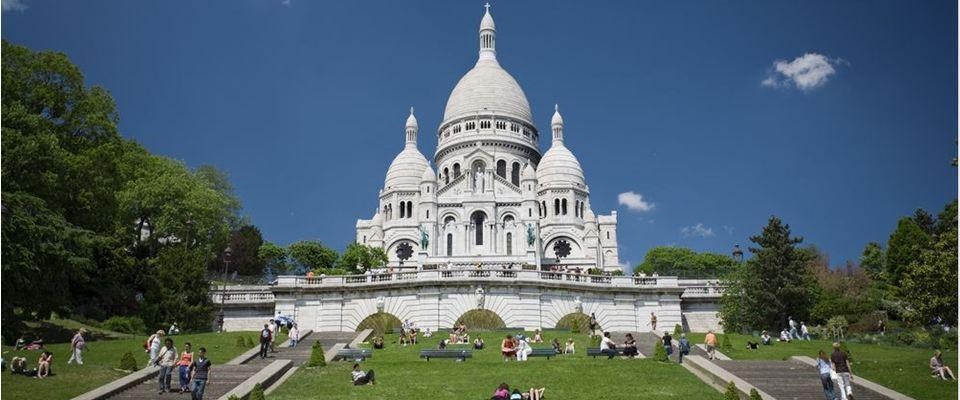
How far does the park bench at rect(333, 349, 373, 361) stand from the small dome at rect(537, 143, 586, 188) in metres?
75.5

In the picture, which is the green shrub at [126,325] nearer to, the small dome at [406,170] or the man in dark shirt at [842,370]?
the man in dark shirt at [842,370]

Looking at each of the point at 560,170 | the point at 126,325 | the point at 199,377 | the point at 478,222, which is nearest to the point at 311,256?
the point at 478,222

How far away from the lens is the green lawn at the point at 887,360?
21.8 meters

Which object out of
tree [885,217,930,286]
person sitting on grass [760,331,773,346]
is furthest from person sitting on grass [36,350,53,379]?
tree [885,217,930,286]

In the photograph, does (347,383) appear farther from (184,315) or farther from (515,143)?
(515,143)

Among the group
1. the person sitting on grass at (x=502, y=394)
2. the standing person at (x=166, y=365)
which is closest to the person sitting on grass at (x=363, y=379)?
the person sitting on grass at (x=502, y=394)

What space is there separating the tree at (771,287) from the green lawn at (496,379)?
1757 centimetres

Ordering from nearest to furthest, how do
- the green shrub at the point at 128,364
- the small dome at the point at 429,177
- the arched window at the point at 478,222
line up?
the green shrub at the point at 128,364 < the arched window at the point at 478,222 < the small dome at the point at 429,177

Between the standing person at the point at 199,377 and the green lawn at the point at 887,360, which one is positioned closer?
the standing person at the point at 199,377

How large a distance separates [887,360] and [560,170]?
7664 cm

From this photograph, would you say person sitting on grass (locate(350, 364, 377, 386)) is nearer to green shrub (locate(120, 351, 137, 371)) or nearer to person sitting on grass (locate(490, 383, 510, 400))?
person sitting on grass (locate(490, 383, 510, 400))

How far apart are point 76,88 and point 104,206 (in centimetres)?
621

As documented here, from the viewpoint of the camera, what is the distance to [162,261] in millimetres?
43344

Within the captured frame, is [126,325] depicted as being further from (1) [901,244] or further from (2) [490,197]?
(2) [490,197]
